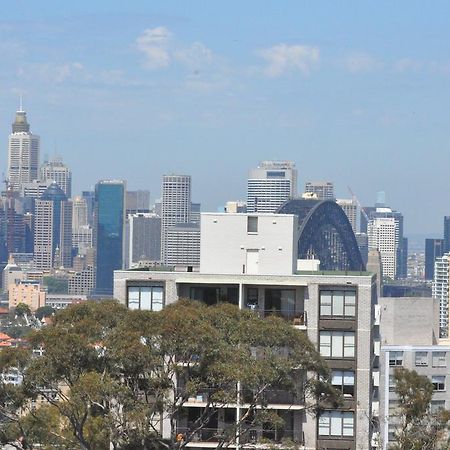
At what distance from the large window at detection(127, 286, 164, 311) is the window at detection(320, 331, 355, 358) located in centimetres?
386

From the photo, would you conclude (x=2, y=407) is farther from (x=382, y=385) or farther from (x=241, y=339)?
(x=382, y=385)

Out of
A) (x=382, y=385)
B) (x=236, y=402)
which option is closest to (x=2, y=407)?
(x=236, y=402)

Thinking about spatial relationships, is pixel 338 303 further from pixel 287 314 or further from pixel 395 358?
pixel 395 358

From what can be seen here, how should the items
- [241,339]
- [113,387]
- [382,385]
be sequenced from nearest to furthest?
[113,387], [241,339], [382,385]

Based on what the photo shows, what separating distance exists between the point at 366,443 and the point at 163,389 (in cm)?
930

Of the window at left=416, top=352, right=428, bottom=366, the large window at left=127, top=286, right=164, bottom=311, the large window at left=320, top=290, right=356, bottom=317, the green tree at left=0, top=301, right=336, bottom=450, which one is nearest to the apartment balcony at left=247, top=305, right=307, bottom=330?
the large window at left=320, top=290, right=356, bottom=317

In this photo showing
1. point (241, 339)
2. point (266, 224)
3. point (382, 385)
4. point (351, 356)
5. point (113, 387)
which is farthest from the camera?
point (382, 385)

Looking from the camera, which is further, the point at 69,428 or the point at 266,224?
the point at 266,224

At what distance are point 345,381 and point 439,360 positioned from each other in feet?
65.9

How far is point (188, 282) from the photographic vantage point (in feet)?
138

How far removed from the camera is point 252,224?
44.3 m

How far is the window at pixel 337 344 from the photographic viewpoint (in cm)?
4144

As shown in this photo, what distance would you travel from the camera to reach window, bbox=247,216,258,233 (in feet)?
145

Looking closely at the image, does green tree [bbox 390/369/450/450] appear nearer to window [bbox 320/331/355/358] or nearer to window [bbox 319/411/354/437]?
window [bbox 319/411/354/437]
